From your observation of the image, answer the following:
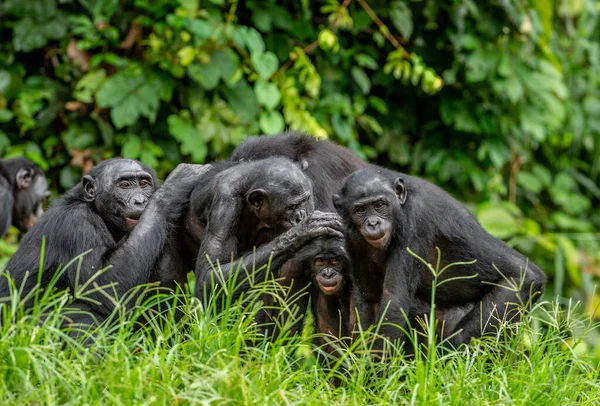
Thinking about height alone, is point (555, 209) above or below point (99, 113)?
below

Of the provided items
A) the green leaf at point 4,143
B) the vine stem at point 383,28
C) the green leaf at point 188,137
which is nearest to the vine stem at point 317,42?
the vine stem at point 383,28

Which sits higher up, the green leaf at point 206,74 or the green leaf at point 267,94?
the green leaf at point 206,74

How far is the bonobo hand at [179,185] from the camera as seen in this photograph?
575 centimetres

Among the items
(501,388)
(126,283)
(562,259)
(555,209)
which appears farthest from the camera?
(555,209)

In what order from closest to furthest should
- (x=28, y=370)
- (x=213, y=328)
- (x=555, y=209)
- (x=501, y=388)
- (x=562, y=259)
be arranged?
(x=28, y=370) < (x=501, y=388) < (x=213, y=328) < (x=562, y=259) < (x=555, y=209)

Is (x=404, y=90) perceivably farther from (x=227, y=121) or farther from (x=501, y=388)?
(x=501, y=388)

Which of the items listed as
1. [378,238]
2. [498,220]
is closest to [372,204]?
[378,238]

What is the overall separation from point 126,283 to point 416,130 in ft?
19.8

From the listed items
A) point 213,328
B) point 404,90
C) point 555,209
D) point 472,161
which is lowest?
point 555,209

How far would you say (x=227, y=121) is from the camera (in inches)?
361

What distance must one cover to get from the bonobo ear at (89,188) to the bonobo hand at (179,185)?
381mm

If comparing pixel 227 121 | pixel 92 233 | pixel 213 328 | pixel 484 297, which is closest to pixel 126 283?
pixel 92 233

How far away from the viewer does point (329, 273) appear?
521cm

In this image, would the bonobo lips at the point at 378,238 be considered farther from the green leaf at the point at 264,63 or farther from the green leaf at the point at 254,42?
the green leaf at the point at 254,42
